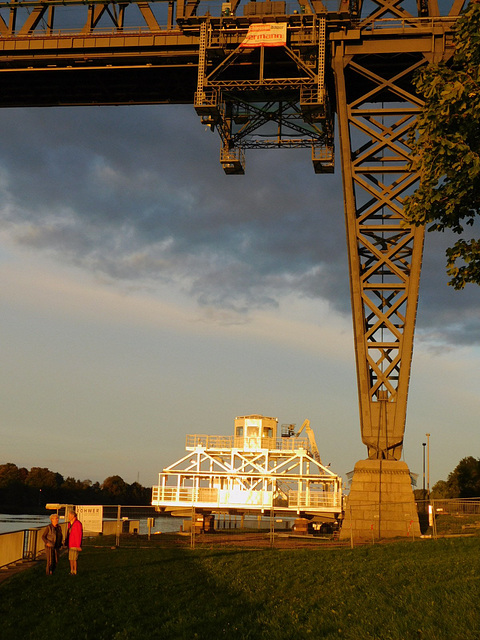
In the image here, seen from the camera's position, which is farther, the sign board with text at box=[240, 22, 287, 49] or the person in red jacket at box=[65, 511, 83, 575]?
the sign board with text at box=[240, 22, 287, 49]

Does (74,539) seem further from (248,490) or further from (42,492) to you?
(42,492)

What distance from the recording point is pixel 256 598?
15.5 m

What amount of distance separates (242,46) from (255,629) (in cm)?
3226

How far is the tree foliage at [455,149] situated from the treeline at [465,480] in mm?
87661

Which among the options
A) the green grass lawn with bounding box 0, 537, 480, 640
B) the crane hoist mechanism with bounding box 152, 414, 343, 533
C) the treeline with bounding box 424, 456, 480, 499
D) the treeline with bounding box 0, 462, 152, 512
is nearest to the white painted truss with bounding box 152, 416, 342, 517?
the crane hoist mechanism with bounding box 152, 414, 343, 533

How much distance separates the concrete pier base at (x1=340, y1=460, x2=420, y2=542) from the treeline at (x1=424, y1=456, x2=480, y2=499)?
6965 cm

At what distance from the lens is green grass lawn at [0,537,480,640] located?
12453mm

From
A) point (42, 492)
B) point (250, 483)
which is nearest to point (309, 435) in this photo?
point (250, 483)

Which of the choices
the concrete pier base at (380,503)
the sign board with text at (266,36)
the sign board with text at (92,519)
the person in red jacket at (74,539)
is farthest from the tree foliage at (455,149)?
the sign board with text at (92,519)

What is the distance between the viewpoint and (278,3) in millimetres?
39875

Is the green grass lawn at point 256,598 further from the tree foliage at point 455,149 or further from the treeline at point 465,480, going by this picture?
the treeline at point 465,480

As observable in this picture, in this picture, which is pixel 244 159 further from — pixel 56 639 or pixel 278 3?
pixel 56 639

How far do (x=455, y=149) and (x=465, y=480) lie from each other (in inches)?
3939

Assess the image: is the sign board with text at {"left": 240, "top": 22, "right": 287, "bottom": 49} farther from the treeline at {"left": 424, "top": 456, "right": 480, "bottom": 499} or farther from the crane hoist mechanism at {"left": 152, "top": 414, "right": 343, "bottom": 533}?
Result: the treeline at {"left": 424, "top": 456, "right": 480, "bottom": 499}
